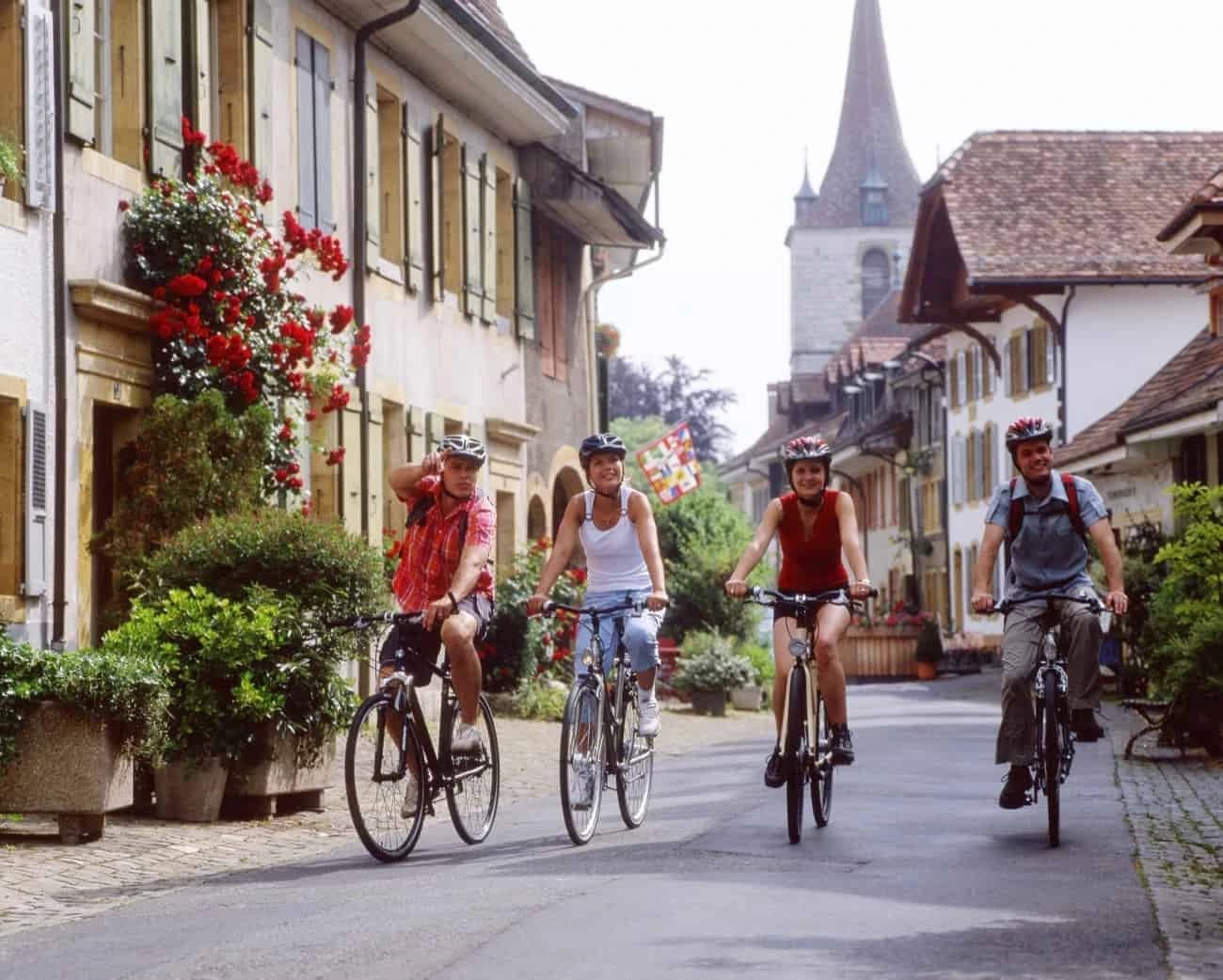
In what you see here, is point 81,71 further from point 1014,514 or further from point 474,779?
point 1014,514

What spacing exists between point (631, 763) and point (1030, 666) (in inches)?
76.9

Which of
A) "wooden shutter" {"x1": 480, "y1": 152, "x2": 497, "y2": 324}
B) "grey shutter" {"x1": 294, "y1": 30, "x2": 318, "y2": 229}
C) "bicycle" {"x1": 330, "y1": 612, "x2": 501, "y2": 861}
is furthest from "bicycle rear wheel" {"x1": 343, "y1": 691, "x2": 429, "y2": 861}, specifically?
"wooden shutter" {"x1": 480, "y1": 152, "x2": 497, "y2": 324}

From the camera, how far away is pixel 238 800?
13.6m

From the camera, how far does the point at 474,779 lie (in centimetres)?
1181

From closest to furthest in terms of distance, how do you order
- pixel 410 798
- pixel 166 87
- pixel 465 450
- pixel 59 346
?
1. pixel 410 798
2. pixel 465 450
3. pixel 59 346
4. pixel 166 87

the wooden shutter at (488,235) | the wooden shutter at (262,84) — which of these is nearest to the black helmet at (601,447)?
the wooden shutter at (262,84)

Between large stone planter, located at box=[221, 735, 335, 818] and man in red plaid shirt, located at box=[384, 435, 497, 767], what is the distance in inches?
82.4

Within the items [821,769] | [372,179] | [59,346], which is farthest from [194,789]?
[372,179]

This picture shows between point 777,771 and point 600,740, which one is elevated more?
point 600,740

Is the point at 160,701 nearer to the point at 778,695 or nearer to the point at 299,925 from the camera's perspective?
the point at 778,695

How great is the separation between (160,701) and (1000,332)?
42.3m

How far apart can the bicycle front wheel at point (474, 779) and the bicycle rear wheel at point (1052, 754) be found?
8.09 ft

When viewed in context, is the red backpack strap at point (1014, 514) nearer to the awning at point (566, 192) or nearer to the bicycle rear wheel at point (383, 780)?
the bicycle rear wheel at point (383, 780)

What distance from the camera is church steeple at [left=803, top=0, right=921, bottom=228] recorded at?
118 metres
